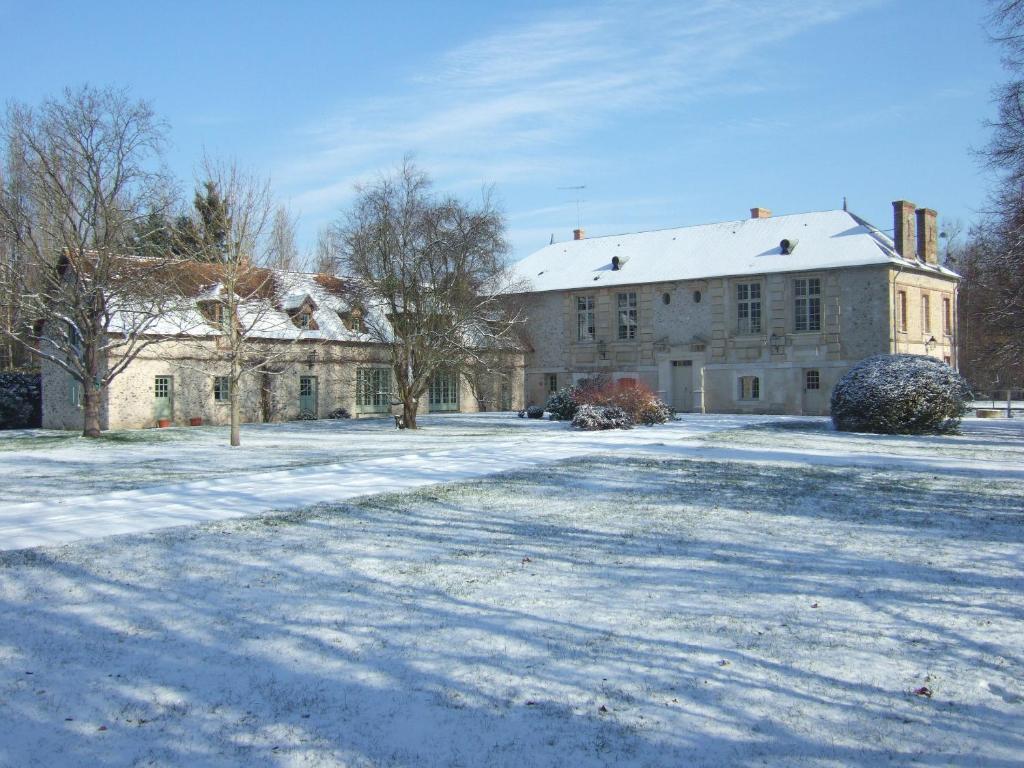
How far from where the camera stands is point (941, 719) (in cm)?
470

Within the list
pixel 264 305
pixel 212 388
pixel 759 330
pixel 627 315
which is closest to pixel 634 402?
pixel 264 305

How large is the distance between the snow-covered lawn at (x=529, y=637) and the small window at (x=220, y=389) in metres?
24.3

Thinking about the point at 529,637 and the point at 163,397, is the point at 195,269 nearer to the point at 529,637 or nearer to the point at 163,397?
the point at 163,397

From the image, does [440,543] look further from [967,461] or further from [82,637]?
[967,461]

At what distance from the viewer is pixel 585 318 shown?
42.9 metres

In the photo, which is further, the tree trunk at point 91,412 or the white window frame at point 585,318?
the white window frame at point 585,318

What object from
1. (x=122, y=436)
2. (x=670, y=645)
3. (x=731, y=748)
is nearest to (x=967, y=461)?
(x=670, y=645)

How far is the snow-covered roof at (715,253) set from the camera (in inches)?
1452

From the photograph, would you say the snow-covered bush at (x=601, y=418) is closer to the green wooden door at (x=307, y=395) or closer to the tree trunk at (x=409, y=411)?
the tree trunk at (x=409, y=411)

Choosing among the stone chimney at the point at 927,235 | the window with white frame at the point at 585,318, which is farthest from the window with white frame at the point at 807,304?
the window with white frame at the point at 585,318

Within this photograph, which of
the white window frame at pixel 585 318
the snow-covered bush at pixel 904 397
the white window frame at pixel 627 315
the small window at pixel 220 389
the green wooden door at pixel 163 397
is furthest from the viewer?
the white window frame at pixel 585 318

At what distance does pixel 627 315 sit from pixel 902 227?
12449 millimetres

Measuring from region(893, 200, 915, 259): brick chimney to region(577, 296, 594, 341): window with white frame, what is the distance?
13814mm

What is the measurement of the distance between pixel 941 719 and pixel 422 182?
1055 inches
